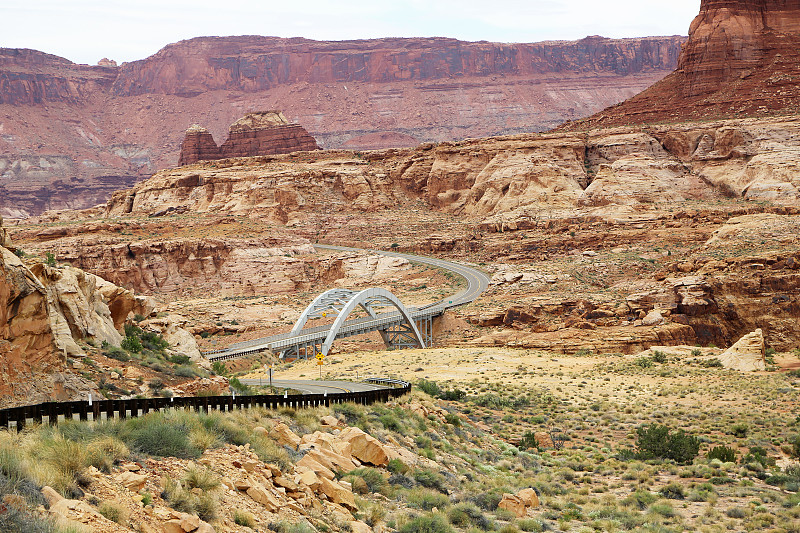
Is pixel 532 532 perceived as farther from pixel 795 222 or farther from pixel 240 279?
pixel 240 279

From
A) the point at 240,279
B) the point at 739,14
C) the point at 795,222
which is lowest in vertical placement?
the point at 240,279

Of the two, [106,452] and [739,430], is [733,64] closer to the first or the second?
[739,430]

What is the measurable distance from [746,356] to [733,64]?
65.5m

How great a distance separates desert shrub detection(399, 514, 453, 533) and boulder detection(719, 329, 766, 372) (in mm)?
31507

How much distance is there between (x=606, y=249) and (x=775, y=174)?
64.0 feet

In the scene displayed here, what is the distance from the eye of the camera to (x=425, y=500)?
17.3 metres

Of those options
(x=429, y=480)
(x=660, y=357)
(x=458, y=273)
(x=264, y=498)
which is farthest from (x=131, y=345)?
(x=458, y=273)

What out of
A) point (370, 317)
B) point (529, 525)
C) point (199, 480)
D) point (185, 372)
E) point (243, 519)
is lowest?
point (370, 317)

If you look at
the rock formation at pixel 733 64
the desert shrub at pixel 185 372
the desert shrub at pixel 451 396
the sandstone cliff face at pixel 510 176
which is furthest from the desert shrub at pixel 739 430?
the rock formation at pixel 733 64

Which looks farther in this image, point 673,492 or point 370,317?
Result: point 370,317

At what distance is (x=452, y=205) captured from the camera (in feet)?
333

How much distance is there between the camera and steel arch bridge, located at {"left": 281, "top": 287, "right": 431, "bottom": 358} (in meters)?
54.7

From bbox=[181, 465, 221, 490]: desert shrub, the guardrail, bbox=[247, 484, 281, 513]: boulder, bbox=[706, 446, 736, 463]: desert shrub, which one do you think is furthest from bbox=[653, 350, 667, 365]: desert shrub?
bbox=[181, 465, 221, 490]: desert shrub

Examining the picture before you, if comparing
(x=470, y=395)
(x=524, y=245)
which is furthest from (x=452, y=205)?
(x=470, y=395)
